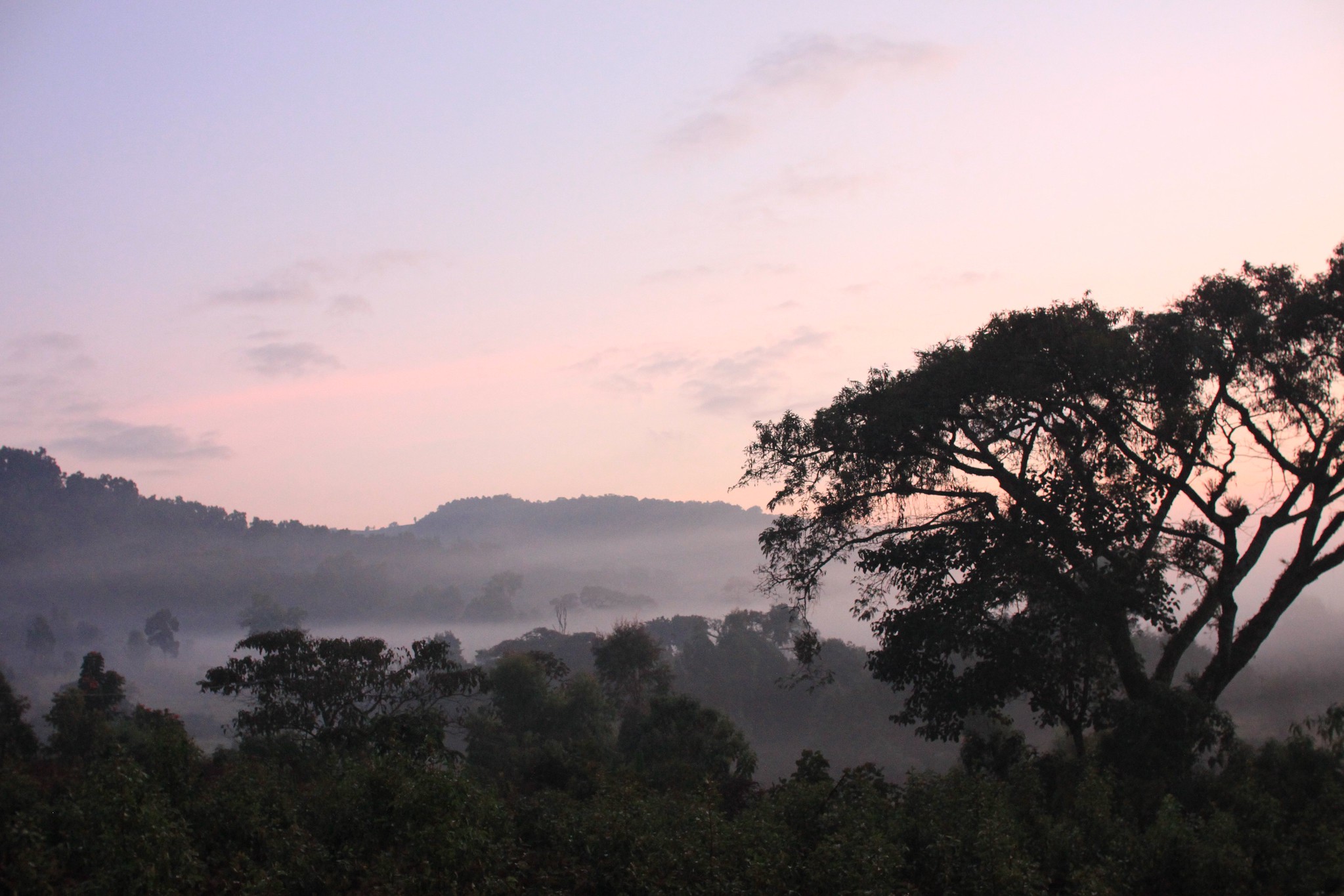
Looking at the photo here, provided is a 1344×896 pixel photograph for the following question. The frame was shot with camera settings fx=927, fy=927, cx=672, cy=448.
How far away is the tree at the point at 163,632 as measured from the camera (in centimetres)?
16438

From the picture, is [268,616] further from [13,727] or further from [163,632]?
[13,727]

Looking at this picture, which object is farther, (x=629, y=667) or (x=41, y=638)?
(x=41, y=638)

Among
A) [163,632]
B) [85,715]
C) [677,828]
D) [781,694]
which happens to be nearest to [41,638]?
[163,632]

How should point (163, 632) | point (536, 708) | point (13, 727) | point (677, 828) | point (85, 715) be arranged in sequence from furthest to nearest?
point (163, 632) < point (536, 708) < point (85, 715) < point (13, 727) < point (677, 828)

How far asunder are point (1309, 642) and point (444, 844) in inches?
1989

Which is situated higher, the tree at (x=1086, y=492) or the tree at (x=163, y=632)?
the tree at (x=1086, y=492)

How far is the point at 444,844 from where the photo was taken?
10.3 m

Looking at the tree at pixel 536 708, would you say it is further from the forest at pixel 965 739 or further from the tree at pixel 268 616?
the tree at pixel 268 616

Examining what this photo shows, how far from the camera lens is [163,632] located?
6486 inches

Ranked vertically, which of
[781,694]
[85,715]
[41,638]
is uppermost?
[85,715]

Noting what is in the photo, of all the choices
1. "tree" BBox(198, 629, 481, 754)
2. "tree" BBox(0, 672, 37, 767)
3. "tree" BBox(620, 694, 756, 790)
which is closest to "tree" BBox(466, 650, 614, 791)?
"tree" BBox(198, 629, 481, 754)

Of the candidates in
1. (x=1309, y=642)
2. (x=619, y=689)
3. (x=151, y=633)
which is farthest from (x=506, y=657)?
(x=151, y=633)

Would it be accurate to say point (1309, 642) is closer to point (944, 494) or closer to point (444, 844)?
point (944, 494)

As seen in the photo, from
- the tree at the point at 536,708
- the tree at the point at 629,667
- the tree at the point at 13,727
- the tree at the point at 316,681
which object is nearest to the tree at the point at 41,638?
the tree at the point at 13,727
